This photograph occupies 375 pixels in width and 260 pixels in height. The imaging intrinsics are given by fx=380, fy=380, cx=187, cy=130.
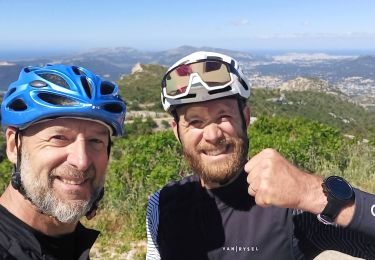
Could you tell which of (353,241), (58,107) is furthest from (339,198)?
(58,107)

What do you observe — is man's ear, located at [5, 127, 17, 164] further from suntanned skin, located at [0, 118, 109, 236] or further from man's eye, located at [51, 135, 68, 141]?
man's eye, located at [51, 135, 68, 141]

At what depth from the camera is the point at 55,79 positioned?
230cm

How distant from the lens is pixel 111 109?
7.80 ft

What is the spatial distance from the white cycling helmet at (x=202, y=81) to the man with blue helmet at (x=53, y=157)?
53 centimetres

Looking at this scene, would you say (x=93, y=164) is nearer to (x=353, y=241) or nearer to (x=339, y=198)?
(x=339, y=198)

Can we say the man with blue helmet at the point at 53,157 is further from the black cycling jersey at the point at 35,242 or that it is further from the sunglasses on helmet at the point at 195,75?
the sunglasses on helmet at the point at 195,75

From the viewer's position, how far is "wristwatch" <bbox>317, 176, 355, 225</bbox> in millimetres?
1740

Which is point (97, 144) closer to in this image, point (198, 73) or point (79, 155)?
point (79, 155)

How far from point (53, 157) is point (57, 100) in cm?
33

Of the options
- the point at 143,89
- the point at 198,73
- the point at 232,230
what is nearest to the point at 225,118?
the point at 198,73

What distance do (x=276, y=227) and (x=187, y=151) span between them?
76cm

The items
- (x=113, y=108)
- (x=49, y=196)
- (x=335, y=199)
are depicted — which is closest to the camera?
(x=335, y=199)

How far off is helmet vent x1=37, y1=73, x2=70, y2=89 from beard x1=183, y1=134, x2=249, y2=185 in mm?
918

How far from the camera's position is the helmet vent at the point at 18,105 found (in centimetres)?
224
